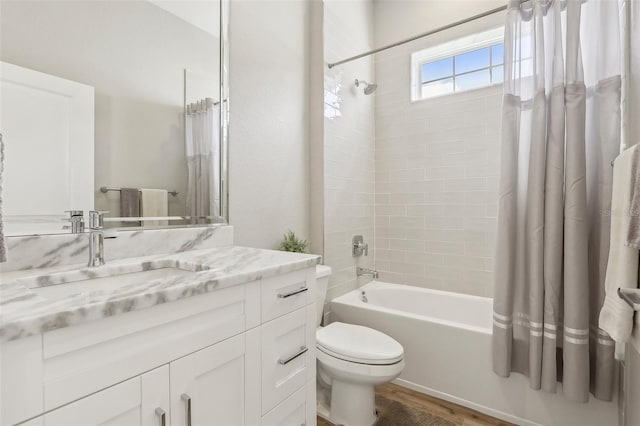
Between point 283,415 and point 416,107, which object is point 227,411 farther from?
point 416,107

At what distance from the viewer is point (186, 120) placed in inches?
58.6

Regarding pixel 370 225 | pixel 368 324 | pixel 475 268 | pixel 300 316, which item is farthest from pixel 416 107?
pixel 300 316

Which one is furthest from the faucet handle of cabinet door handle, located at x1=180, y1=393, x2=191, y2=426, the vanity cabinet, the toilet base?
the toilet base

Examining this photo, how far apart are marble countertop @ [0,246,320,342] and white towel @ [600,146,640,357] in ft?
3.31

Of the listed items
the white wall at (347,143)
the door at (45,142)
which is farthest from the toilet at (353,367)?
the door at (45,142)

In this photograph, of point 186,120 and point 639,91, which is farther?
point 186,120

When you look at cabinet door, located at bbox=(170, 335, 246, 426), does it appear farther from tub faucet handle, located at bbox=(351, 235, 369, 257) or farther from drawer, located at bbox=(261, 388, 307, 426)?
tub faucet handle, located at bbox=(351, 235, 369, 257)

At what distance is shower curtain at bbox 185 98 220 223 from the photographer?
1514 mm

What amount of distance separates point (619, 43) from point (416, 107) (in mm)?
1414

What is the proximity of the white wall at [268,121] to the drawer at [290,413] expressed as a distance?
86 centimetres

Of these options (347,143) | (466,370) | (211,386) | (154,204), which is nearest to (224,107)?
(154,204)

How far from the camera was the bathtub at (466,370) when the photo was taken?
1614 millimetres

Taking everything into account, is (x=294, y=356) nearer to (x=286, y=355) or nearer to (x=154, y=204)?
(x=286, y=355)

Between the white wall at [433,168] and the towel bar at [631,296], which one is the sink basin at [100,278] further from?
the white wall at [433,168]
